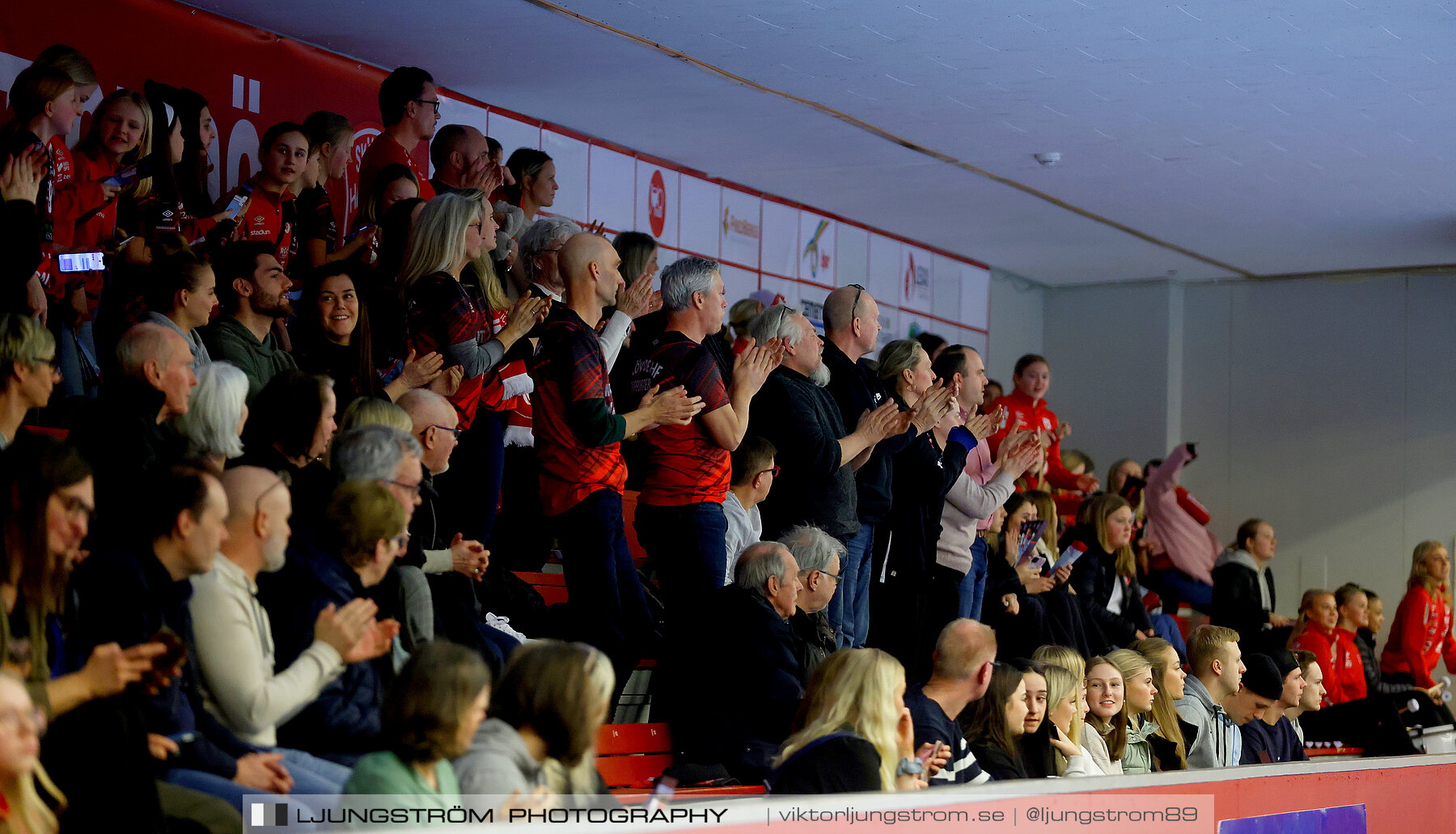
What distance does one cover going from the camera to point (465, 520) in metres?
5.00

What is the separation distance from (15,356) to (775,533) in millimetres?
3261

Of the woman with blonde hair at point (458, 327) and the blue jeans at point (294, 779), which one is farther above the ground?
the woman with blonde hair at point (458, 327)

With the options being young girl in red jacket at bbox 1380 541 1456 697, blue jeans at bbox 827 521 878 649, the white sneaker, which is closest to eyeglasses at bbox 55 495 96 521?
the white sneaker

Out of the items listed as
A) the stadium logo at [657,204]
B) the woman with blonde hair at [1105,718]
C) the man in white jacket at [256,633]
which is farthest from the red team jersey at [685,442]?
the stadium logo at [657,204]

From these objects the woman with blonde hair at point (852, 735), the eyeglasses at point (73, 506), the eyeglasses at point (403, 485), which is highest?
the eyeglasses at point (403, 485)

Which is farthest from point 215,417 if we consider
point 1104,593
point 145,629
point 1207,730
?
point 1104,593

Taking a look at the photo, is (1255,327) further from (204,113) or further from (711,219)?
(204,113)

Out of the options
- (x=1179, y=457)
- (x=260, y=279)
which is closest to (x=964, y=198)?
(x=1179, y=457)

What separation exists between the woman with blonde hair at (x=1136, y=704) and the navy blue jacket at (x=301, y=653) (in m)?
3.63

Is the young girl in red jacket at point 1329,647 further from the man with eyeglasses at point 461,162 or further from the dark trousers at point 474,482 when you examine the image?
the dark trousers at point 474,482

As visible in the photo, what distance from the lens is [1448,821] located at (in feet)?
19.7

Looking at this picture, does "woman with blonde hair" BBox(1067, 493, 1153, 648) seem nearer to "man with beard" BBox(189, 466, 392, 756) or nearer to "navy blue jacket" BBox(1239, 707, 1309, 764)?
"navy blue jacket" BBox(1239, 707, 1309, 764)

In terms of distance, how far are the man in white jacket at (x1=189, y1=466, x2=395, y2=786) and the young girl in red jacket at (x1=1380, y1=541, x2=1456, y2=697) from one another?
8.79 meters

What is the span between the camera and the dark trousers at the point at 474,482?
500cm
